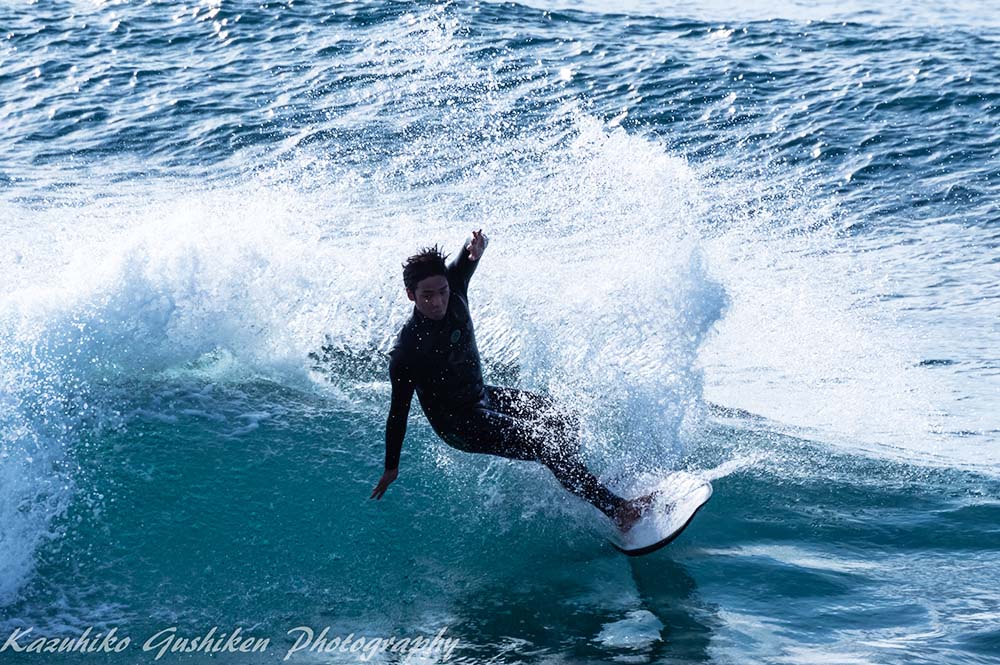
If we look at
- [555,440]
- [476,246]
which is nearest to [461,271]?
[476,246]

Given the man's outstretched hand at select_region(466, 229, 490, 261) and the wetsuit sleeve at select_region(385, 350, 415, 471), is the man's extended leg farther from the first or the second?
the man's outstretched hand at select_region(466, 229, 490, 261)

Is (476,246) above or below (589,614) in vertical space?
above

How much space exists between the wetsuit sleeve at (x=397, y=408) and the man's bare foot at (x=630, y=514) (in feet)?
4.29

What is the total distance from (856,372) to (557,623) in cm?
541

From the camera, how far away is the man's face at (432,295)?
19.7 ft

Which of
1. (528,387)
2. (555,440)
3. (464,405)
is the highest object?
(464,405)

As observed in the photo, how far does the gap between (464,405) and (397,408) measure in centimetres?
43

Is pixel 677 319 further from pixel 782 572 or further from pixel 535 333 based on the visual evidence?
pixel 782 572

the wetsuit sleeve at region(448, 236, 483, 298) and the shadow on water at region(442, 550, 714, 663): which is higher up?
the wetsuit sleeve at region(448, 236, 483, 298)

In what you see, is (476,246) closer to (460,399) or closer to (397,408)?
(460,399)

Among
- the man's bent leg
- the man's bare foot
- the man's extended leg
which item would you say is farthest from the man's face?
the man's bare foot

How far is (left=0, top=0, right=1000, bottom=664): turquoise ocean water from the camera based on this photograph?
6.05 meters

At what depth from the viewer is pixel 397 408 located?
6176mm

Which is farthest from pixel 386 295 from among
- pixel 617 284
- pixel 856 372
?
pixel 856 372
